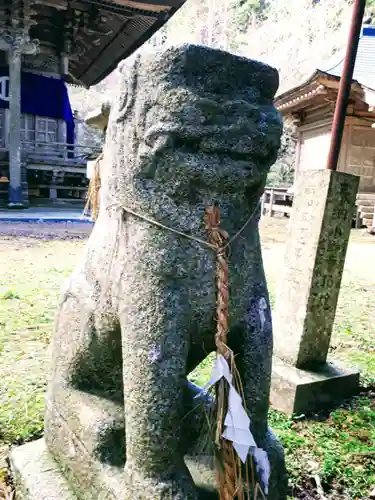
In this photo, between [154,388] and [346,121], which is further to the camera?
[346,121]

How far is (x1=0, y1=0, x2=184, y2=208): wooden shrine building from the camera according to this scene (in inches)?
420

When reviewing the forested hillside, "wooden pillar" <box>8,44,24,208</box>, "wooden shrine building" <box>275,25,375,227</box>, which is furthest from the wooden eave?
"wooden pillar" <box>8,44,24,208</box>

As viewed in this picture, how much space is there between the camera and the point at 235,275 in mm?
1233

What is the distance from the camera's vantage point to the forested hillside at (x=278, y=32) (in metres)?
26.0

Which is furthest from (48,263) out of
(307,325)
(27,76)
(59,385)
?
(27,76)

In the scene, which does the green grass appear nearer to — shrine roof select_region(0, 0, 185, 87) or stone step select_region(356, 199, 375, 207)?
stone step select_region(356, 199, 375, 207)

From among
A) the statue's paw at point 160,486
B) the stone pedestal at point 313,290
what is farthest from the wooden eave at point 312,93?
the statue's paw at point 160,486

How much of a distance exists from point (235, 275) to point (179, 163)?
0.33m

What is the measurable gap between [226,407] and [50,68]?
13.9 meters

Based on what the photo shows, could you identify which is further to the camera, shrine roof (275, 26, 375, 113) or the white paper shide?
shrine roof (275, 26, 375, 113)

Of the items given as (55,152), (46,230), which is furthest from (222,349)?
(55,152)

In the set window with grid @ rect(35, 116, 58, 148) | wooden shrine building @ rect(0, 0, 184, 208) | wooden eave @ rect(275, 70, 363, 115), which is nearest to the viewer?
wooden shrine building @ rect(0, 0, 184, 208)

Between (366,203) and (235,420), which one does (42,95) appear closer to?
(366,203)

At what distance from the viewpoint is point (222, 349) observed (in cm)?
115
